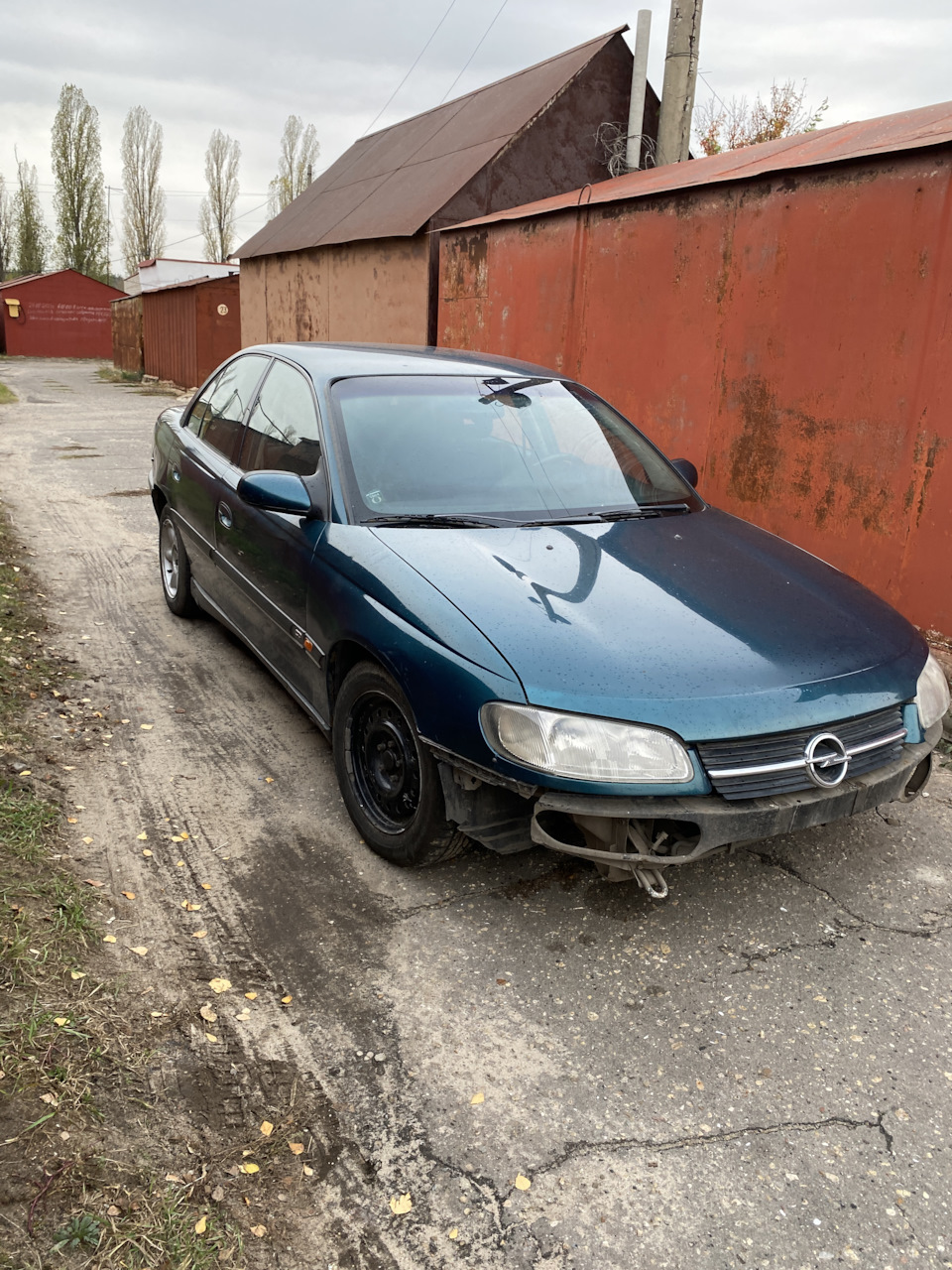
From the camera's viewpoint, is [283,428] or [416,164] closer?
[283,428]

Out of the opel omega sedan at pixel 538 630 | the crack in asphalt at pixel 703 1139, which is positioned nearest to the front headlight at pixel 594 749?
the opel omega sedan at pixel 538 630

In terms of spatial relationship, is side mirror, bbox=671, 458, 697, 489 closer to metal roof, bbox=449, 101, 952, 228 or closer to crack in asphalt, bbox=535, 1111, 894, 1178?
metal roof, bbox=449, 101, 952, 228

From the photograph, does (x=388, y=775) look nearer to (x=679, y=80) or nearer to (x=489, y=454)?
(x=489, y=454)

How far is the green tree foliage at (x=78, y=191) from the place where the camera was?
54875 millimetres

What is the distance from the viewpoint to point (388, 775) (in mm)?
3131

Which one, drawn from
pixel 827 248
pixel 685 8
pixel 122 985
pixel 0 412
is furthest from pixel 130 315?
pixel 122 985

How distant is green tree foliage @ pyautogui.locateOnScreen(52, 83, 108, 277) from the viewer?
5488 centimetres

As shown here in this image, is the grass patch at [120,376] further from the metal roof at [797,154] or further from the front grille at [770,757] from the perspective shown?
the front grille at [770,757]

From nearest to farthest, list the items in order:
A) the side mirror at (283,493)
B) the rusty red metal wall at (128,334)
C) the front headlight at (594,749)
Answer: the front headlight at (594,749), the side mirror at (283,493), the rusty red metal wall at (128,334)

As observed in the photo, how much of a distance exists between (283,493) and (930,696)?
7.68 feet

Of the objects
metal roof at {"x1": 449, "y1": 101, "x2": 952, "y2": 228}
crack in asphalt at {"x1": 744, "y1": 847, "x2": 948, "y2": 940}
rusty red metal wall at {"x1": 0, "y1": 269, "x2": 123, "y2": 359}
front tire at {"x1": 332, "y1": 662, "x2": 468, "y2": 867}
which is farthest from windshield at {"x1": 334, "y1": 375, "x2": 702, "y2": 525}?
rusty red metal wall at {"x1": 0, "y1": 269, "x2": 123, "y2": 359}

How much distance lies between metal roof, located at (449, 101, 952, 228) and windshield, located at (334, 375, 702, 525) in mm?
2418

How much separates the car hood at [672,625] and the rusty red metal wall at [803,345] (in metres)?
1.88

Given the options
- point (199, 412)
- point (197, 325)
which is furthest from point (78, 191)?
point (199, 412)
